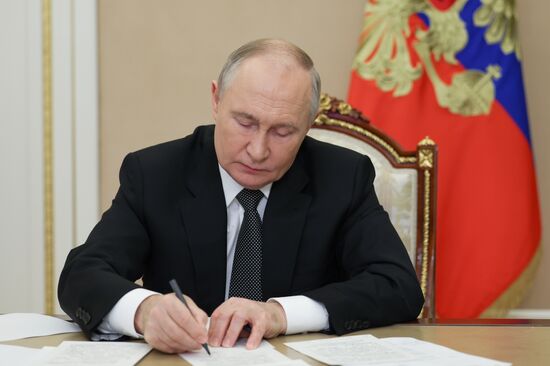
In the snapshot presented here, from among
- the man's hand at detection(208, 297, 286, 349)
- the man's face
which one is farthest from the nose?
the man's hand at detection(208, 297, 286, 349)

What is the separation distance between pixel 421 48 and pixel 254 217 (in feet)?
5.44

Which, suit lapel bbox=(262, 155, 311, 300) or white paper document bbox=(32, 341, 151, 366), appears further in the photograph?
suit lapel bbox=(262, 155, 311, 300)

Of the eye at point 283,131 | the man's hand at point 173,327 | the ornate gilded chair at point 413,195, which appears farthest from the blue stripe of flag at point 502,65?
the man's hand at point 173,327

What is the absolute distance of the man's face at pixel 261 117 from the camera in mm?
2139

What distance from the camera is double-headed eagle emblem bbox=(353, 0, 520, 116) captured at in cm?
354

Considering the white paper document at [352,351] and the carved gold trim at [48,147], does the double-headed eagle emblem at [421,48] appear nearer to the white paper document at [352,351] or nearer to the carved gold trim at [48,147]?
the carved gold trim at [48,147]

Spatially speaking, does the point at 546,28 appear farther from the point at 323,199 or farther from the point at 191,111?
the point at 323,199

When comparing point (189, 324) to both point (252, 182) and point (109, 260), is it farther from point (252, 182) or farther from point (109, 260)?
point (252, 182)

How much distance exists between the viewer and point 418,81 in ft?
11.7

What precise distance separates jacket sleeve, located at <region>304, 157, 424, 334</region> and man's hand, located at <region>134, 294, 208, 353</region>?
0.39 meters

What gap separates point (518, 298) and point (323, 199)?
156 cm

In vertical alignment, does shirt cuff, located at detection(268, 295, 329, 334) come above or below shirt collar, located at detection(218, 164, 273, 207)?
below

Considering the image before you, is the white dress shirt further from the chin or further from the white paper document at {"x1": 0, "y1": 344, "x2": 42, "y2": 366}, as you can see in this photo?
the chin

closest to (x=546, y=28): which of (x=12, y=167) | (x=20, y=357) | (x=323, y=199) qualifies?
(x=323, y=199)
